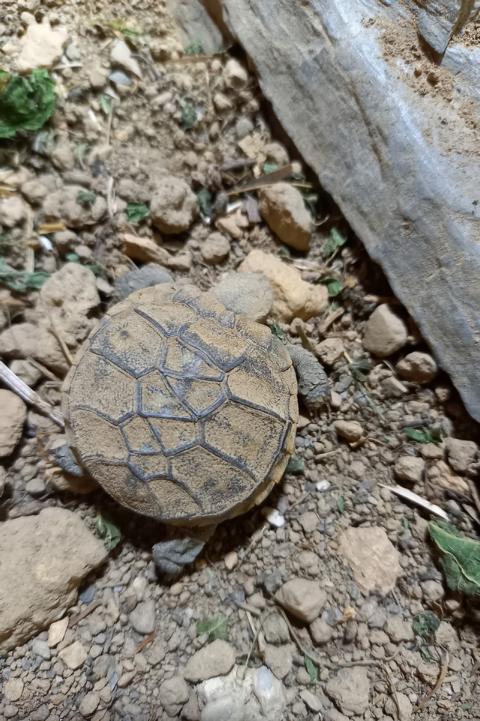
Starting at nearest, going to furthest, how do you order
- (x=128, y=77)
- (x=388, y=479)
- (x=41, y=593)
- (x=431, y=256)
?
(x=41, y=593), (x=431, y=256), (x=388, y=479), (x=128, y=77)

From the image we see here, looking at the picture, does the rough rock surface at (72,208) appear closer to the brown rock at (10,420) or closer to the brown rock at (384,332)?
the brown rock at (10,420)

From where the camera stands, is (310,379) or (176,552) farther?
(310,379)

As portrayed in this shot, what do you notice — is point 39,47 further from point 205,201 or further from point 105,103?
point 205,201

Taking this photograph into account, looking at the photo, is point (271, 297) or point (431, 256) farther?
point (271, 297)

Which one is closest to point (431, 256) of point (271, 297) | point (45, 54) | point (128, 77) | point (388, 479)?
point (271, 297)

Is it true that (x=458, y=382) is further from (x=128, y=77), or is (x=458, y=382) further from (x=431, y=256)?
(x=128, y=77)

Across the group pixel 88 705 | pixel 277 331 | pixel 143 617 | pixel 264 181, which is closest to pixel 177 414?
pixel 277 331

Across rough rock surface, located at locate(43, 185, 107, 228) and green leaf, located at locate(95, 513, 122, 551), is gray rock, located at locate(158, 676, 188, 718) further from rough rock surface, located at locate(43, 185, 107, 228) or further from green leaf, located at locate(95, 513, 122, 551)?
rough rock surface, located at locate(43, 185, 107, 228)

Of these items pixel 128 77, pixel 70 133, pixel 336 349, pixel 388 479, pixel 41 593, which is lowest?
pixel 41 593
